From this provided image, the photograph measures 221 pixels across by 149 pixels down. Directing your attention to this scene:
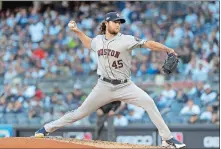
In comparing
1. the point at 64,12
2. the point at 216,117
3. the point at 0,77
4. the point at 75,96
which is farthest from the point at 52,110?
the point at 64,12

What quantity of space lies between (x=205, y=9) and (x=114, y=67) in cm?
987

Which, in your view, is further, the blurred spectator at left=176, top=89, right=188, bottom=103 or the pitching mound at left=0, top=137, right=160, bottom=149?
the blurred spectator at left=176, top=89, right=188, bottom=103

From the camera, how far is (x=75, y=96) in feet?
47.6

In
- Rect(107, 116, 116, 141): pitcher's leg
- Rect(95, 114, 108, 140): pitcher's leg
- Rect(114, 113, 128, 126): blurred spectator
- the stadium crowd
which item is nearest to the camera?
Rect(107, 116, 116, 141): pitcher's leg

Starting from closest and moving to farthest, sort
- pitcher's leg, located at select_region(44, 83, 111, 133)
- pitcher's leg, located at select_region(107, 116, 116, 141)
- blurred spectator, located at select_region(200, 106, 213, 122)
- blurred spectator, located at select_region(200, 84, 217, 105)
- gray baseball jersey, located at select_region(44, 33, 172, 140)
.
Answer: gray baseball jersey, located at select_region(44, 33, 172, 140) < pitcher's leg, located at select_region(44, 83, 111, 133) < pitcher's leg, located at select_region(107, 116, 116, 141) < blurred spectator, located at select_region(200, 106, 213, 122) < blurred spectator, located at select_region(200, 84, 217, 105)

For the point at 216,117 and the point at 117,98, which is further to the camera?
the point at 216,117

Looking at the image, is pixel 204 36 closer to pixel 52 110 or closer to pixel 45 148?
pixel 52 110

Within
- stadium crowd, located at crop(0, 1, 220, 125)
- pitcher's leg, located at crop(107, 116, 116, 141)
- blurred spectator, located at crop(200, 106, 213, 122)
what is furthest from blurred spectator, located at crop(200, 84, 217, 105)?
pitcher's leg, located at crop(107, 116, 116, 141)

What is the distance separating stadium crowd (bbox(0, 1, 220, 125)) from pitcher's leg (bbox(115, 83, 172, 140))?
19.3 feet

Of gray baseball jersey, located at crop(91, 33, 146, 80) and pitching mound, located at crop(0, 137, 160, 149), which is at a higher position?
gray baseball jersey, located at crop(91, 33, 146, 80)

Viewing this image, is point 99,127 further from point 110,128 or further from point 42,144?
point 42,144

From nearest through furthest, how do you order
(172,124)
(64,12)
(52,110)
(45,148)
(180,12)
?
(45,148) → (172,124) → (52,110) → (180,12) → (64,12)

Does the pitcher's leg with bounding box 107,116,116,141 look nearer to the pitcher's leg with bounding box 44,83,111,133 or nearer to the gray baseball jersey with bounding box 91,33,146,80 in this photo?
the pitcher's leg with bounding box 44,83,111,133

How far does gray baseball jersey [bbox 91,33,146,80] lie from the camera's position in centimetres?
746
